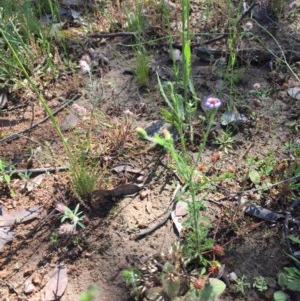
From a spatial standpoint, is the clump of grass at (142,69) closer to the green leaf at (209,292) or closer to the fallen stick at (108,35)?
the fallen stick at (108,35)

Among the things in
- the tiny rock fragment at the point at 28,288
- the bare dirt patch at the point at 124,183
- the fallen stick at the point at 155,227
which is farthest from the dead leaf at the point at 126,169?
the tiny rock fragment at the point at 28,288

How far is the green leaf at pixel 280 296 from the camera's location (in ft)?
5.12

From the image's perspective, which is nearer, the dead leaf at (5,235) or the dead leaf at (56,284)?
the dead leaf at (56,284)

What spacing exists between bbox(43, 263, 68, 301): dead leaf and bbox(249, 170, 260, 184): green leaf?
35.1 inches

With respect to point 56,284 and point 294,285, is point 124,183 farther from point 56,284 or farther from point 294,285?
point 294,285

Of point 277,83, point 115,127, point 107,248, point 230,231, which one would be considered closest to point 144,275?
point 107,248

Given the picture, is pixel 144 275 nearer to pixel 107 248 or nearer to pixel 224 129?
pixel 107 248

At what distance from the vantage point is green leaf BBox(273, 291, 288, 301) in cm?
156

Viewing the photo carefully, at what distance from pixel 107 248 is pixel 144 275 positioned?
222 millimetres

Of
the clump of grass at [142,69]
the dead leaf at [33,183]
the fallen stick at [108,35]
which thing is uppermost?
the fallen stick at [108,35]

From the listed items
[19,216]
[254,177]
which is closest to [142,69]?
[254,177]

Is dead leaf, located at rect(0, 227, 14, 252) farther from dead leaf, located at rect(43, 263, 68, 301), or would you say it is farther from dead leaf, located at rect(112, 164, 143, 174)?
dead leaf, located at rect(112, 164, 143, 174)

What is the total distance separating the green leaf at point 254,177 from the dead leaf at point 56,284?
891 millimetres

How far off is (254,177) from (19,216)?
1.07 meters
